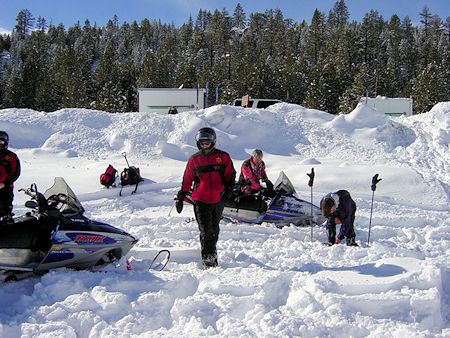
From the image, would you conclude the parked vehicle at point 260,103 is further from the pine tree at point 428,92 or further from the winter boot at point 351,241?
the pine tree at point 428,92

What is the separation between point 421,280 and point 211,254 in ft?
7.10

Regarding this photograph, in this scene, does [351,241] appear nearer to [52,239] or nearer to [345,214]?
[345,214]

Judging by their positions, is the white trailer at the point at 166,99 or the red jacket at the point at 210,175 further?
the white trailer at the point at 166,99

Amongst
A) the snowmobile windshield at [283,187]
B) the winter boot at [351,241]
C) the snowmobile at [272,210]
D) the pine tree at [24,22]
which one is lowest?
the winter boot at [351,241]

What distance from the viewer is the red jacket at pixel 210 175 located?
4957 mm

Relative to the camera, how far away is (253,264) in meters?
4.96

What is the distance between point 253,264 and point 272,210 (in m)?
2.56

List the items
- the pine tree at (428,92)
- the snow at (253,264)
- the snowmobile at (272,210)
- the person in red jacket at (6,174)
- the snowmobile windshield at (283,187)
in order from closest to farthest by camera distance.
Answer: the snow at (253,264) < the person in red jacket at (6,174) < the snowmobile at (272,210) < the snowmobile windshield at (283,187) < the pine tree at (428,92)

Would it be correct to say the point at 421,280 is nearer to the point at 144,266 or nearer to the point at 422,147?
the point at 144,266

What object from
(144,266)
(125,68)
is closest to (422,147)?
(144,266)

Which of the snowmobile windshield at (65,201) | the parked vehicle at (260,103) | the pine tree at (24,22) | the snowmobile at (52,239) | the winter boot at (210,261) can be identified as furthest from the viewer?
the pine tree at (24,22)

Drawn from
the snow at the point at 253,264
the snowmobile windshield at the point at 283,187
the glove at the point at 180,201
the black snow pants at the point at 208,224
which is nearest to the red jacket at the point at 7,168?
the snow at the point at 253,264

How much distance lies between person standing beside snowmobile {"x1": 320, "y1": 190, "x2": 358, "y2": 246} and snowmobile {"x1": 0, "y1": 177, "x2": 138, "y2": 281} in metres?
3.21

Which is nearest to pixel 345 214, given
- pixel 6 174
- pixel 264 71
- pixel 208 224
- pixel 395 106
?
pixel 208 224
